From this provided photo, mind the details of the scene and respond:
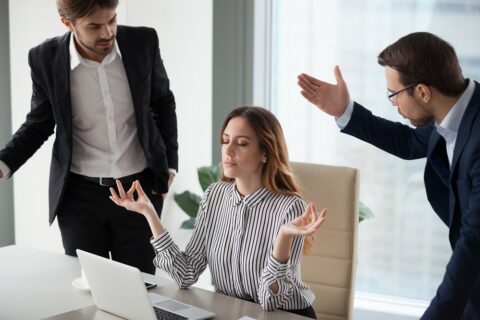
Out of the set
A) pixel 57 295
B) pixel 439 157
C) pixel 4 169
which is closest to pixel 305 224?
pixel 439 157

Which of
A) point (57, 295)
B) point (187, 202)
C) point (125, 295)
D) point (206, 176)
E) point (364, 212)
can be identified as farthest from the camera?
point (187, 202)

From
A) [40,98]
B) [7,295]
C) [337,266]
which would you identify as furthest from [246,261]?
[40,98]

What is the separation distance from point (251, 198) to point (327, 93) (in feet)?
1.41

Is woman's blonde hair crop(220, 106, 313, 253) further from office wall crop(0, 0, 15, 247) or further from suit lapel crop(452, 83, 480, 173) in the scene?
office wall crop(0, 0, 15, 247)

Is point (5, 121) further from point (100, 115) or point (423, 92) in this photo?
point (423, 92)

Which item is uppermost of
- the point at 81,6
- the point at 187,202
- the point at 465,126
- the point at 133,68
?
the point at 81,6

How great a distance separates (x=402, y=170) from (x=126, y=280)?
2.19m

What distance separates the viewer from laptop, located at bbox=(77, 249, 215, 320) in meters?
1.78

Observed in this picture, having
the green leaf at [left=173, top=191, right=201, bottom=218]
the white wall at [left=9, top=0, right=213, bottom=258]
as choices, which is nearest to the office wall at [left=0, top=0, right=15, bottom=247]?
the white wall at [left=9, top=0, right=213, bottom=258]

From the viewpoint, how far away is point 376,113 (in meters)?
3.72

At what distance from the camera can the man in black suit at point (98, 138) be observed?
265cm

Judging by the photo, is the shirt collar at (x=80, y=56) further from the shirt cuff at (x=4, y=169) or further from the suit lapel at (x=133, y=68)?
the shirt cuff at (x=4, y=169)

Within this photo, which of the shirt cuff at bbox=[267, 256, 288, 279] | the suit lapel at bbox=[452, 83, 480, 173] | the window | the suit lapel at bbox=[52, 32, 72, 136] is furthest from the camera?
the window

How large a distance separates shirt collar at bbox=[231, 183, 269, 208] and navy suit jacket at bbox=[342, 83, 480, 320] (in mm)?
482
